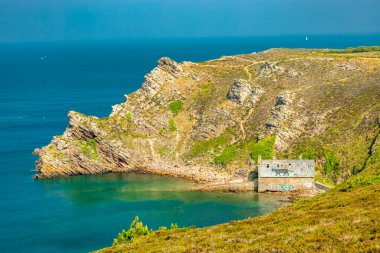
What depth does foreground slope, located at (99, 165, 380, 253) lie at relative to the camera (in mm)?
31625

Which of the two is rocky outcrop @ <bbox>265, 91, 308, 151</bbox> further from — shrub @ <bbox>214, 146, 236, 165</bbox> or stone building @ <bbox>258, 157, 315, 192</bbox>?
stone building @ <bbox>258, 157, 315, 192</bbox>

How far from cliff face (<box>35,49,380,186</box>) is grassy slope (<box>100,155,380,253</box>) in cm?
5608

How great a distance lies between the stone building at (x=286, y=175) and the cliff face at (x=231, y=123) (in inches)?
210

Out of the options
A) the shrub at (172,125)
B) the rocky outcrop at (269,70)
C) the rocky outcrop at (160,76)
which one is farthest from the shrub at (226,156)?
the rocky outcrop at (160,76)

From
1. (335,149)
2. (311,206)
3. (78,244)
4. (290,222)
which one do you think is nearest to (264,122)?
(335,149)

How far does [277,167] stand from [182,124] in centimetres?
3192

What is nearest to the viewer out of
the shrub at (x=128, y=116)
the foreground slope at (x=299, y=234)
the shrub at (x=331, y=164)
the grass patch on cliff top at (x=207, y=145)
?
the foreground slope at (x=299, y=234)

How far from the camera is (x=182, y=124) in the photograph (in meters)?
126

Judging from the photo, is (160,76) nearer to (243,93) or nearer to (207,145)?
(243,93)

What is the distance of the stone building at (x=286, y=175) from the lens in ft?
323

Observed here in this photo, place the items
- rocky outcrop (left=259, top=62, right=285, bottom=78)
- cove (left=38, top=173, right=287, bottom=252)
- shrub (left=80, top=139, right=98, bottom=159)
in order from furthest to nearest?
rocky outcrop (left=259, top=62, right=285, bottom=78), shrub (left=80, top=139, right=98, bottom=159), cove (left=38, top=173, right=287, bottom=252)

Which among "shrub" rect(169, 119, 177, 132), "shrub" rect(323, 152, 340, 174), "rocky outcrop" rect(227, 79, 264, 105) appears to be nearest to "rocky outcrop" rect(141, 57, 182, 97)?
"shrub" rect(169, 119, 177, 132)

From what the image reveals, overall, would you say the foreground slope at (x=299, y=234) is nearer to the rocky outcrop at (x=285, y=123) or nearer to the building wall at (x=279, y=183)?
the building wall at (x=279, y=183)

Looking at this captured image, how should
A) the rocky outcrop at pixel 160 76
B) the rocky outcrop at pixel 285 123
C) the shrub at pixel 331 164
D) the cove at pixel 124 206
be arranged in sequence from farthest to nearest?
the rocky outcrop at pixel 160 76 → the rocky outcrop at pixel 285 123 → the shrub at pixel 331 164 → the cove at pixel 124 206
